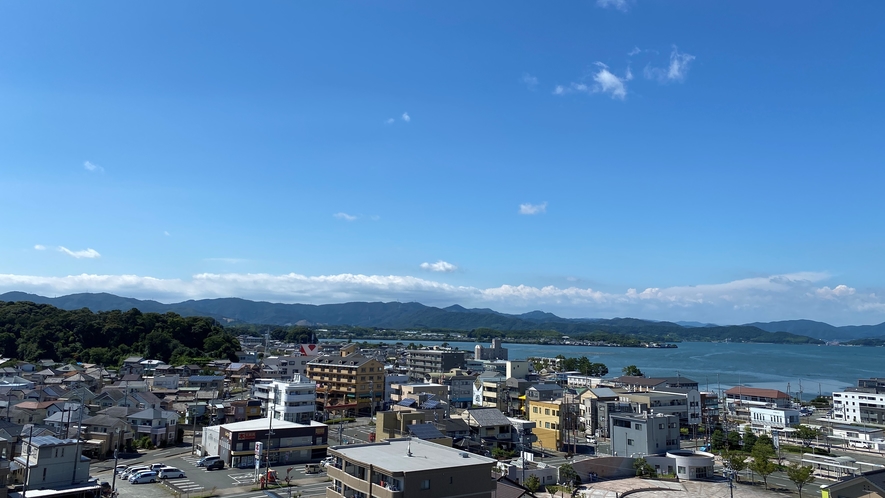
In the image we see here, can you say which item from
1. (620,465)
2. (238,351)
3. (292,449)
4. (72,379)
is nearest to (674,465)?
(620,465)

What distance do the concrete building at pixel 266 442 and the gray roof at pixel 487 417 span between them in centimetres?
577

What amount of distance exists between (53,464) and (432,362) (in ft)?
132

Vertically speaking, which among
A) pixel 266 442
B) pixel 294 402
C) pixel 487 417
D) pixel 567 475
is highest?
pixel 487 417

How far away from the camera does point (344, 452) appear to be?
38.6 feet

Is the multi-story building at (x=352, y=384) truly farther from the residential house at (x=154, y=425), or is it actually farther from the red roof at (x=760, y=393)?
the red roof at (x=760, y=393)

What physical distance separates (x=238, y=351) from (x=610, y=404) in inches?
1662

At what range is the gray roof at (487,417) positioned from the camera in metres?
22.3

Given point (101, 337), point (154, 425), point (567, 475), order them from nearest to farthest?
point (567, 475) < point (154, 425) < point (101, 337)

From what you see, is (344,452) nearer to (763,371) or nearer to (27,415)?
(27,415)

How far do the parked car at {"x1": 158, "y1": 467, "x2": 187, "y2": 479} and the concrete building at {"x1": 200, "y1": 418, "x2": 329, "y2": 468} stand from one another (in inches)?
79.0

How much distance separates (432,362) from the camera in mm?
52812

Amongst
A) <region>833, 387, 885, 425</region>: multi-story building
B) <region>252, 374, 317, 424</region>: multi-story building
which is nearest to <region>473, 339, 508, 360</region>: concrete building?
<region>833, 387, 885, 425</region>: multi-story building

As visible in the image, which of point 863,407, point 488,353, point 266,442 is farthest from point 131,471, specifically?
point 488,353

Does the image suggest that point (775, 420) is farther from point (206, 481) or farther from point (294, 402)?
point (206, 481)
